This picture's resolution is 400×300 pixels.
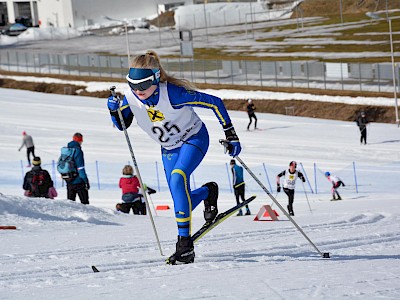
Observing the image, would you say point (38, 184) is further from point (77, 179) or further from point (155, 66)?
point (155, 66)

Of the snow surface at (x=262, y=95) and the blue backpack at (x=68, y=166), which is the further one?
the snow surface at (x=262, y=95)

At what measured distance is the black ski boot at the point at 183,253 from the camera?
22.7 ft

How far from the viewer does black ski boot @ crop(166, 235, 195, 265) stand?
6.91 meters

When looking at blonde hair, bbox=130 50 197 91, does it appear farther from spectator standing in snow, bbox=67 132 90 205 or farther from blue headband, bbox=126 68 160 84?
spectator standing in snow, bbox=67 132 90 205

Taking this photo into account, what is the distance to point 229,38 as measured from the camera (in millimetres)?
73625

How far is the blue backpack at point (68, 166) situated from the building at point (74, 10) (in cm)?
7213

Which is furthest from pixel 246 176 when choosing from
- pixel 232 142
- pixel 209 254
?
pixel 232 142

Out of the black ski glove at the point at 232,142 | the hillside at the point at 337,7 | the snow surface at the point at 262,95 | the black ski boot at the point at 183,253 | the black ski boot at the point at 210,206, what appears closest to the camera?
the black ski boot at the point at 183,253

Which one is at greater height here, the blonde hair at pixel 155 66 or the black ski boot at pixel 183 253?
the blonde hair at pixel 155 66

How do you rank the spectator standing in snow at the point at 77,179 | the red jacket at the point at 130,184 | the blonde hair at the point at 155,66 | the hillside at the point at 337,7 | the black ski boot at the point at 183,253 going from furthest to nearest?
the hillside at the point at 337,7, the spectator standing in snow at the point at 77,179, the red jacket at the point at 130,184, the blonde hair at the point at 155,66, the black ski boot at the point at 183,253

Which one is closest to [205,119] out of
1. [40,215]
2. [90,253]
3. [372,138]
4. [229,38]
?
[372,138]

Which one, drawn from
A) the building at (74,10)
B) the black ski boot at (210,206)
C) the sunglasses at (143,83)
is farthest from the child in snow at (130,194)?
the building at (74,10)

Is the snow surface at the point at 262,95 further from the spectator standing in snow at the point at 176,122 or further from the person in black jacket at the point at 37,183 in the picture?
the spectator standing in snow at the point at 176,122

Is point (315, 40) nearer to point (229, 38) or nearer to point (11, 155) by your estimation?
point (229, 38)
